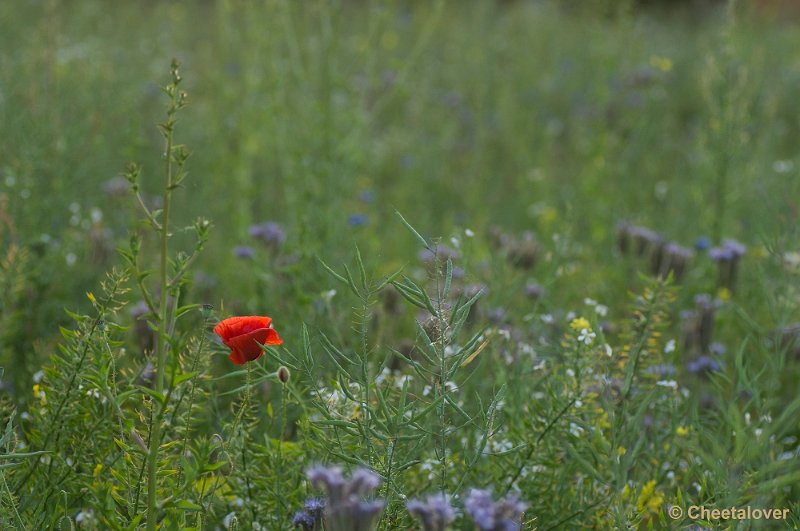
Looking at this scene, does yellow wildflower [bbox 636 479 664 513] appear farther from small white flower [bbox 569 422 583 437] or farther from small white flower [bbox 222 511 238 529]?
small white flower [bbox 222 511 238 529]

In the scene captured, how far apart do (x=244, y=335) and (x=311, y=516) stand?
1.02 ft

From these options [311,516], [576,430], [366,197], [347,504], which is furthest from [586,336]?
[366,197]

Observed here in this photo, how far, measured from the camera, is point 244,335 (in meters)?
1.41

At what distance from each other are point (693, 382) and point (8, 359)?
1.86 m

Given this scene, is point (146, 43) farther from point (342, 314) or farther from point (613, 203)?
Answer: point (342, 314)

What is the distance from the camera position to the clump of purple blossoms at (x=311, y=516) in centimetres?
136

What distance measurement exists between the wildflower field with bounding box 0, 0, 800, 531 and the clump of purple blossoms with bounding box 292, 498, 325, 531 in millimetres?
14

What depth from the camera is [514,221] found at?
4.36 metres

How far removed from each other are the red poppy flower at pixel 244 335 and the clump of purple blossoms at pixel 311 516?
0.85 ft

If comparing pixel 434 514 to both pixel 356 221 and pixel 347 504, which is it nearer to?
Result: pixel 347 504

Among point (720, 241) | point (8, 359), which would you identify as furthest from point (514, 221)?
point (8, 359)

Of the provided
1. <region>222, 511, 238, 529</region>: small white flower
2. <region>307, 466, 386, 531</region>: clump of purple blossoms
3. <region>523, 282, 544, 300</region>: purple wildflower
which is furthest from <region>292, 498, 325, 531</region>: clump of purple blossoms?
<region>523, 282, 544, 300</region>: purple wildflower

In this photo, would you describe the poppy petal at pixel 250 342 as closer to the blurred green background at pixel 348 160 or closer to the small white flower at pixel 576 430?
the small white flower at pixel 576 430

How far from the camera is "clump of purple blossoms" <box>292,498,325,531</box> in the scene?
1362 mm
